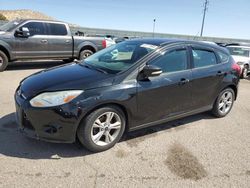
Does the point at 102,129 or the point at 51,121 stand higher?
the point at 51,121

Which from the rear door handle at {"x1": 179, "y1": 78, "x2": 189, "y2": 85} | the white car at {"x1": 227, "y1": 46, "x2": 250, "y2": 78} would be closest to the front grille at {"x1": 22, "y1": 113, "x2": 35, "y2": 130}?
the rear door handle at {"x1": 179, "y1": 78, "x2": 189, "y2": 85}

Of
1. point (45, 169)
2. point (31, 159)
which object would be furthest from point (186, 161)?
point (31, 159)

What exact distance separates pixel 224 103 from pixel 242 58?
306 inches

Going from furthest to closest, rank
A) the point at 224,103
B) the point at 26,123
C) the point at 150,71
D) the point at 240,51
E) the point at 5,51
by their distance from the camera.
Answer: the point at 240,51 → the point at 5,51 → the point at 224,103 → the point at 150,71 → the point at 26,123

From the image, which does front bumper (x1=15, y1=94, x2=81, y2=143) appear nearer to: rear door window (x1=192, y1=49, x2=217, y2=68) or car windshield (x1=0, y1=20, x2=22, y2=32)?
rear door window (x1=192, y1=49, x2=217, y2=68)

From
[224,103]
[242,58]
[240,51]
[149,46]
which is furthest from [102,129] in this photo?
[240,51]

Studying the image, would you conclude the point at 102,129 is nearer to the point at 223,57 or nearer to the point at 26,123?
the point at 26,123

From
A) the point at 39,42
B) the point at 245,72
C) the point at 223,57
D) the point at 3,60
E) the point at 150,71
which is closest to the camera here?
the point at 150,71

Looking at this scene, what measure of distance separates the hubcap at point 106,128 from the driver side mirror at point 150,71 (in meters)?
0.73

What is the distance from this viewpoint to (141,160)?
133 inches

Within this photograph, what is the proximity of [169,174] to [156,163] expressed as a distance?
28cm

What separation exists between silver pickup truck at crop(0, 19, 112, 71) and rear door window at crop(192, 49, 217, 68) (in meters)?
6.47

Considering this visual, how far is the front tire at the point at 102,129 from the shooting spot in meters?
3.28

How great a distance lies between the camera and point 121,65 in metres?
3.80
